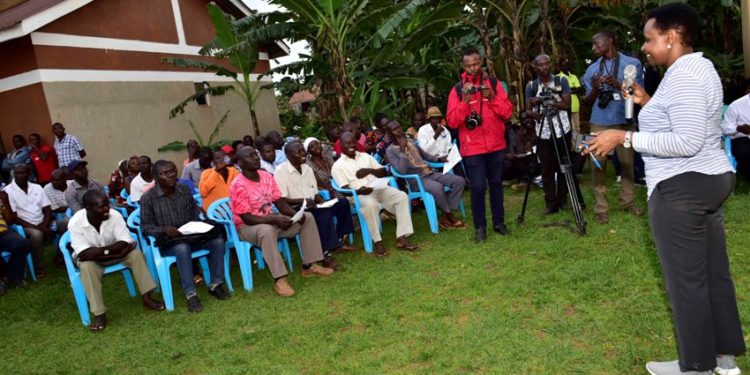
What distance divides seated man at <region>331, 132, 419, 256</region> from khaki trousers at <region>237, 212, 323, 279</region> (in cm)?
76

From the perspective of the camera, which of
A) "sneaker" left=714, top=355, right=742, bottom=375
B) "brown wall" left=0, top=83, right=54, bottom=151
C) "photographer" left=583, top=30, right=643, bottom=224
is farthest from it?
"brown wall" left=0, top=83, right=54, bottom=151

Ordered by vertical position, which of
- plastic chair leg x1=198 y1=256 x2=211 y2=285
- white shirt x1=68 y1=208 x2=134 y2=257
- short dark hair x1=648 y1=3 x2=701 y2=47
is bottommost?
plastic chair leg x1=198 y1=256 x2=211 y2=285

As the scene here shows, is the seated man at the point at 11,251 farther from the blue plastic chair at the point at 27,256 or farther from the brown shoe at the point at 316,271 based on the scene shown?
the brown shoe at the point at 316,271

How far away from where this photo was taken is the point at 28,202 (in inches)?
276

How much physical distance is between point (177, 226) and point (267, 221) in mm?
835

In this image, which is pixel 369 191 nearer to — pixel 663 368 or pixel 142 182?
pixel 142 182

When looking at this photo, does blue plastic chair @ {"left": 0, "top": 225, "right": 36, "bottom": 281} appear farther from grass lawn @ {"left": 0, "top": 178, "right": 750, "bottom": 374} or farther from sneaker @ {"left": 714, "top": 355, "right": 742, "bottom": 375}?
sneaker @ {"left": 714, "top": 355, "right": 742, "bottom": 375}

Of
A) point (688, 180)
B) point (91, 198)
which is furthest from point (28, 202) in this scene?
point (688, 180)

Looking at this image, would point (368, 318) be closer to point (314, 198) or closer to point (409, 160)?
point (314, 198)

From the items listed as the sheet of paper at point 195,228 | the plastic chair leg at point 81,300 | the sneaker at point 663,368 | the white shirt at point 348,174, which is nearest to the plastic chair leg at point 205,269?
the sheet of paper at point 195,228

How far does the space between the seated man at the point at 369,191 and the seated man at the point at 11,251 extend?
3.63 metres

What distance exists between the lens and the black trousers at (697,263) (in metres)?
2.40

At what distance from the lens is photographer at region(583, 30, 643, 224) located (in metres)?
5.51

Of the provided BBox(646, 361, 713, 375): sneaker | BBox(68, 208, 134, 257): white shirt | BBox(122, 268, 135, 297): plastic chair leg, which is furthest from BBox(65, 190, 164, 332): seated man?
BBox(646, 361, 713, 375): sneaker
